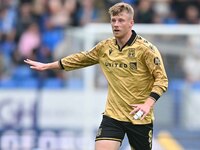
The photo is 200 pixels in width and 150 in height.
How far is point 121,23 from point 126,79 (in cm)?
56

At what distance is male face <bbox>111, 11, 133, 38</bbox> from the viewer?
7.08m

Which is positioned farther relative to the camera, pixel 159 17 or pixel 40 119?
pixel 159 17

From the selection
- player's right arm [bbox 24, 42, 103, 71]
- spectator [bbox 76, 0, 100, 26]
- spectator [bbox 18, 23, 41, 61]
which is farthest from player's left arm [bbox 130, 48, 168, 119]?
spectator [bbox 76, 0, 100, 26]

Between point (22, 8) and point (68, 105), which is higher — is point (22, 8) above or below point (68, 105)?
above

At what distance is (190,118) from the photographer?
12273 millimetres

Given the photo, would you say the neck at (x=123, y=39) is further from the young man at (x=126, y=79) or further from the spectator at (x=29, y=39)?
the spectator at (x=29, y=39)

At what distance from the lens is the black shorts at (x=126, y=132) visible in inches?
283

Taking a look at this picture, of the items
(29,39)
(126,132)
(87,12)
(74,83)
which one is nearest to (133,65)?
(126,132)

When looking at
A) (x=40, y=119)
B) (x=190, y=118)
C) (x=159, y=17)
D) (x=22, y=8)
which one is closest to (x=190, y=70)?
(x=190, y=118)

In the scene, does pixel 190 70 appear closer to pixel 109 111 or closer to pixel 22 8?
pixel 22 8

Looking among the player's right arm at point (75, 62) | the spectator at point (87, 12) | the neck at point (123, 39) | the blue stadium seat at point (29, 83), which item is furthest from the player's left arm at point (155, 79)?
the spectator at point (87, 12)

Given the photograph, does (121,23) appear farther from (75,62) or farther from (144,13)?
(144,13)

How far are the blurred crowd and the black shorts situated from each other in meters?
5.72

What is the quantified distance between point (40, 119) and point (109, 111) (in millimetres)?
5166
